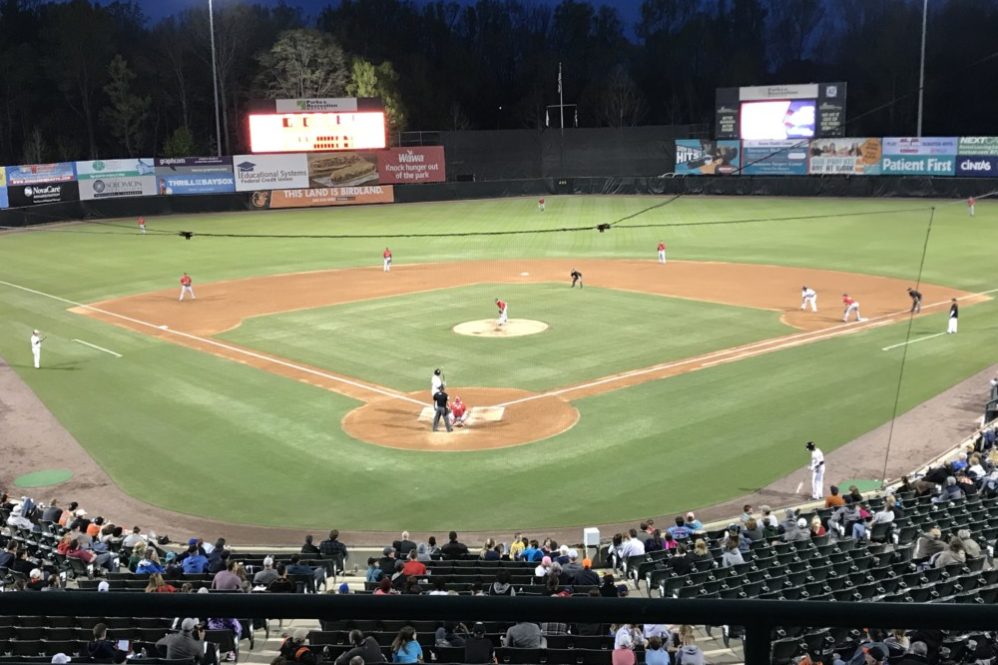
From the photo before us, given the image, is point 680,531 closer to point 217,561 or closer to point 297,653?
point 217,561

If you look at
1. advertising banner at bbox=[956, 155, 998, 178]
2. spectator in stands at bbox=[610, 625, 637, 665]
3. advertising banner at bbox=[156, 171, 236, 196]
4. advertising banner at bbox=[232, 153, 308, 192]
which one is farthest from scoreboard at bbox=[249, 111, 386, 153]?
spectator in stands at bbox=[610, 625, 637, 665]

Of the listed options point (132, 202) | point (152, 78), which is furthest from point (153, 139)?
point (132, 202)

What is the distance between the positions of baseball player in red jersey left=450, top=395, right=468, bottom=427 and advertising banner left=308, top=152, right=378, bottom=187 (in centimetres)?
5710

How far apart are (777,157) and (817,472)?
62.6m

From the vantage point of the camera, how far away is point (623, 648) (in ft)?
30.1

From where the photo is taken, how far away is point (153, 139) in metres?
99.8

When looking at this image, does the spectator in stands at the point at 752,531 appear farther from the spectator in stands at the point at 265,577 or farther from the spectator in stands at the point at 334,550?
the spectator in stands at the point at 265,577

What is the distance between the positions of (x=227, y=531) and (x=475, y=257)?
126 ft

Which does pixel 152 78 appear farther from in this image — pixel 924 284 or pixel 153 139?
pixel 924 284

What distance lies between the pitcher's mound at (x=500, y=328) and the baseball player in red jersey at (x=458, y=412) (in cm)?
1015

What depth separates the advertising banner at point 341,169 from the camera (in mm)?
80688

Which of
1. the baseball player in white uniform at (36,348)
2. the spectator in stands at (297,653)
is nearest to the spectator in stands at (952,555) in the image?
the spectator in stands at (297,653)

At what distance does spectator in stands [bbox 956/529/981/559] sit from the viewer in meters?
14.0

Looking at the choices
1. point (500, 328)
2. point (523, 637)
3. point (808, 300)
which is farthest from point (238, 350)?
point (523, 637)
